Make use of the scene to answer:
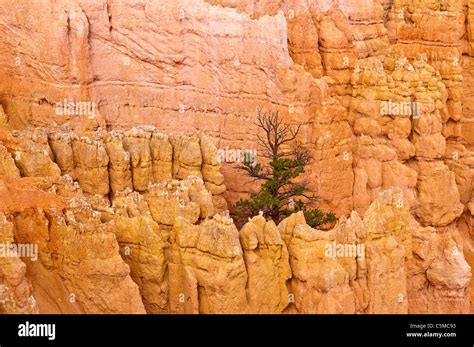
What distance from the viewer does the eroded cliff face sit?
21.4m

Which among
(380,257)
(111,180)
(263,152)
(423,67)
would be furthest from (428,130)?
(111,180)

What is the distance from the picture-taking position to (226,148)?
2781cm

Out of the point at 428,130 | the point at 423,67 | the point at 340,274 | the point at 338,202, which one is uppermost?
the point at 423,67

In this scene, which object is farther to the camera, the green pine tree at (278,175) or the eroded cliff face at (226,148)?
the green pine tree at (278,175)

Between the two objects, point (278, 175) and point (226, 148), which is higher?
point (226, 148)

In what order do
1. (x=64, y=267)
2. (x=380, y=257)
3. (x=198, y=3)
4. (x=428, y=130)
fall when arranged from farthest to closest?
(x=428, y=130), (x=198, y=3), (x=380, y=257), (x=64, y=267)

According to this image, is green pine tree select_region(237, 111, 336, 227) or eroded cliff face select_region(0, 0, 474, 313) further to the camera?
green pine tree select_region(237, 111, 336, 227)

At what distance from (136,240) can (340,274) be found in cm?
464

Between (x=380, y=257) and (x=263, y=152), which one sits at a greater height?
(x=263, y=152)

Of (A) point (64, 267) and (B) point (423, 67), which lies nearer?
(A) point (64, 267)

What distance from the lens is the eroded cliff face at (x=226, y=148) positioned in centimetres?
2142

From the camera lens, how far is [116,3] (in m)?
27.7

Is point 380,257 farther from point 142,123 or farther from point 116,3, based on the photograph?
point 116,3

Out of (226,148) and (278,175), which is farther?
(226,148)
